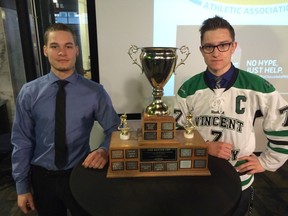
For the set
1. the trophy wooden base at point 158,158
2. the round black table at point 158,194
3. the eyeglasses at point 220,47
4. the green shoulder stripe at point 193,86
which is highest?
the eyeglasses at point 220,47

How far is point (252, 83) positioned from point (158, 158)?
49 centimetres

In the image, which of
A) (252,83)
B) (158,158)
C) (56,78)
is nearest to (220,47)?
(252,83)

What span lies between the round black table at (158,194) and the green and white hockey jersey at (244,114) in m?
0.18

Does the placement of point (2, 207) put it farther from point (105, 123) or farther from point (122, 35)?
point (122, 35)

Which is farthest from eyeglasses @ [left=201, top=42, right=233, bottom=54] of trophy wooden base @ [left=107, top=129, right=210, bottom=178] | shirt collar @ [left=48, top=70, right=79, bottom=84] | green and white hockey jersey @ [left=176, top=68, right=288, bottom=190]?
shirt collar @ [left=48, top=70, right=79, bottom=84]

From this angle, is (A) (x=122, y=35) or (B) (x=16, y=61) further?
(B) (x=16, y=61)

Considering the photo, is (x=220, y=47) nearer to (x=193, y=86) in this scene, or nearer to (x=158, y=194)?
(x=193, y=86)

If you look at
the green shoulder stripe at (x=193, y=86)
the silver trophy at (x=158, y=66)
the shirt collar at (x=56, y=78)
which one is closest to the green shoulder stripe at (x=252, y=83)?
the green shoulder stripe at (x=193, y=86)

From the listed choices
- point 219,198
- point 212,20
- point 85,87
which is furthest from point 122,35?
point 219,198

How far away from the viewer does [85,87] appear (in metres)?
1.13

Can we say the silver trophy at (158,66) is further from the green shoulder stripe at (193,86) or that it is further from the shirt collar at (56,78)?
the shirt collar at (56,78)

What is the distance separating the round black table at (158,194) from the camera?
2.21 ft

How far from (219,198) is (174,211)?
0.50 ft

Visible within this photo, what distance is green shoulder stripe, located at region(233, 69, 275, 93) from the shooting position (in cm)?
96
